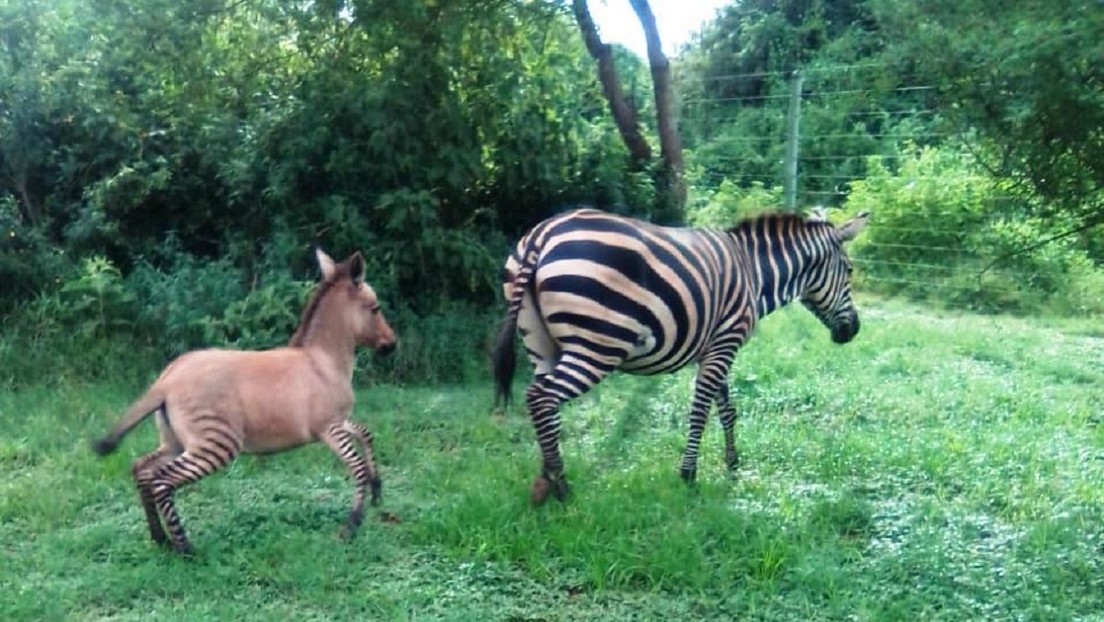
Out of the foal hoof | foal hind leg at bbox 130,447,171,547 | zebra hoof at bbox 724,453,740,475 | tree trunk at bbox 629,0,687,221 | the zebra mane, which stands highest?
tree trunk at bbox 629,0,687,221

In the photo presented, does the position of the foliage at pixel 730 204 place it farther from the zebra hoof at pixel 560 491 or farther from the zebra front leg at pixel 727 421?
the zebra hoof at pixel 560 491

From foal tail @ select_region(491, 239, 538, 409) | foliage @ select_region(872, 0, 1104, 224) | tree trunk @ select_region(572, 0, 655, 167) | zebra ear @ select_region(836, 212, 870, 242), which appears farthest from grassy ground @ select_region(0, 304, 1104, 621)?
tree trunk @ select_region(572, 0, 655, 167)

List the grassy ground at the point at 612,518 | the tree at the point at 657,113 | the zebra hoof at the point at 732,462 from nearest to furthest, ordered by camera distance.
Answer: the grassy ground at the point at 612,518 → the zebra hoof at the point at 732,462 → the tree at the point at 657,113

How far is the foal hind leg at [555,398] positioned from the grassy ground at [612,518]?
19 centimetres

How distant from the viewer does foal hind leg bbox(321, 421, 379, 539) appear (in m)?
5.41

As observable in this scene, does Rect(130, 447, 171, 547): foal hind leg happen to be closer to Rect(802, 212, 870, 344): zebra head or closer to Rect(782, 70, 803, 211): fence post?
Rect(802, 212, 870, 344): zebra head

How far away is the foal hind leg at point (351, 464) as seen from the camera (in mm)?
5414

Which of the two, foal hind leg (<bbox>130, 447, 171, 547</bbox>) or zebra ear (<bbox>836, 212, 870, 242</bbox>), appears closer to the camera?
foal hind leg (<bbox>130, 447, 171, 547</bbox>)

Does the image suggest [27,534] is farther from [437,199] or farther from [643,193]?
[643,193]

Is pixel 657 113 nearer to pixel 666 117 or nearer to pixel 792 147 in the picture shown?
pixel 666 117

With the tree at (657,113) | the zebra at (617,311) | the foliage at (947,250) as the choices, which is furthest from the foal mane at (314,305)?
the foliage at (947,250)

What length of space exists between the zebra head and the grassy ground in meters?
0.71

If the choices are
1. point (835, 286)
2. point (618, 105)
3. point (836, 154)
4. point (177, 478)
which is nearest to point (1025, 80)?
point (835, 286)

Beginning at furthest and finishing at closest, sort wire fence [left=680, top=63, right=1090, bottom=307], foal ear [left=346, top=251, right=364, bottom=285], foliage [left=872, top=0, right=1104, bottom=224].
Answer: wire fence [left=680, top=63, right=1090, bottom=307], foal ear [left=346, top=251, right=364, bottom=285], foliage [left=872, top=0, right=1104, bottom=224]
